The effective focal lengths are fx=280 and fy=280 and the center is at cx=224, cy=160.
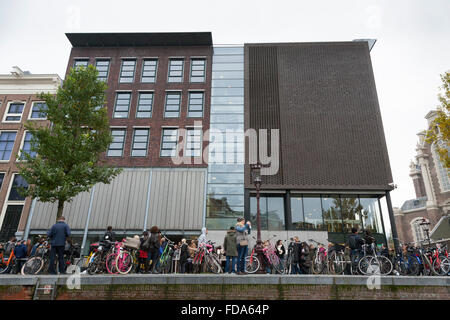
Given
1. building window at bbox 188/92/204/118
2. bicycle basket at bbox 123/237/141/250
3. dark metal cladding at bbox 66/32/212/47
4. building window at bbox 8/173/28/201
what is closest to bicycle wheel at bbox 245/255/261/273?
bicycle basket at bbox 123/237/141/250

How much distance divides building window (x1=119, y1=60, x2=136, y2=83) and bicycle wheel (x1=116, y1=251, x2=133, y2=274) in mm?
20317

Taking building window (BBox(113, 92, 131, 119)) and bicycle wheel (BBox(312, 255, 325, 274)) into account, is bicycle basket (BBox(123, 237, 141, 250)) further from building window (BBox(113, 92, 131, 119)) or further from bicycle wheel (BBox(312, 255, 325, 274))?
building window (BBox(113, 92, 131, 119))

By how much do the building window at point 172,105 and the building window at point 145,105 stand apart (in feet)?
4.73

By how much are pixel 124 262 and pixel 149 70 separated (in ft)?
69.6

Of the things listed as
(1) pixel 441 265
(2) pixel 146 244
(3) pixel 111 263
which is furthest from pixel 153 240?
(1) pixel 441 265

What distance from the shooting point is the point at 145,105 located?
985 inches

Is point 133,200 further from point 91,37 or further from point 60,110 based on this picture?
point 91,37

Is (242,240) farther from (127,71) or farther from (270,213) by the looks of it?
(127,71)

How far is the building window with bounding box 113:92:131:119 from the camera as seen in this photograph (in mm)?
24719

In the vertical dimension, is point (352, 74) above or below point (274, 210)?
above

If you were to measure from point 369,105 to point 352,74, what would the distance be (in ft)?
11.1
